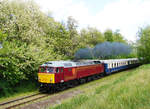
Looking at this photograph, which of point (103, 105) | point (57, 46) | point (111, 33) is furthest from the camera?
point (111, 33)

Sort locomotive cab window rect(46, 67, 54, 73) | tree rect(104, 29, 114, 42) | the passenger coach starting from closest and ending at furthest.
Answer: the passenger coach → locomotive cab window rect(46, 67, 54, 73) → tree rect(104, 29, 114, 42)

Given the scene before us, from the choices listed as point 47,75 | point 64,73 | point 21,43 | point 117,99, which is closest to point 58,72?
point 64,73

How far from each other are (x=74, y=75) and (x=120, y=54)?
3658 cm

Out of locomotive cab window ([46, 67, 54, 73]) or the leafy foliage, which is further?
locomotive cab window ([46, 67, 54, 73])

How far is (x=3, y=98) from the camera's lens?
14094 mm

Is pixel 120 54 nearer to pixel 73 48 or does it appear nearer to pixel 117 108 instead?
pixel 73 48

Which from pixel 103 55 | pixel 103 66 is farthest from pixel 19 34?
pixel 103 55

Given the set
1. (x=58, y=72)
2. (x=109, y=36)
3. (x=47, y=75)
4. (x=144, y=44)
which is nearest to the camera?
(x=47, y=75)

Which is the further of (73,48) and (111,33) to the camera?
(111,33)

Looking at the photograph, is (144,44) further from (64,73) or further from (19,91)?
(19,91)

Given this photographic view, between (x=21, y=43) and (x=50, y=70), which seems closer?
(x=50, y=70)

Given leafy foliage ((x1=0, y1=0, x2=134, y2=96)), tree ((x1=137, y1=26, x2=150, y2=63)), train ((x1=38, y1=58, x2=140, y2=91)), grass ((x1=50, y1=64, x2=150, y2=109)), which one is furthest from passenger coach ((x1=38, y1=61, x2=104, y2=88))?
tree ((x1=137, y1=26, x2=150, y2=63))

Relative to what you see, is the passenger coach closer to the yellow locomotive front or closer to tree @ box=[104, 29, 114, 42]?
the yellow locomotive front

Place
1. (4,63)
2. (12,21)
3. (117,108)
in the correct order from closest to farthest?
(117,108)
(4,63)
(12,21)
